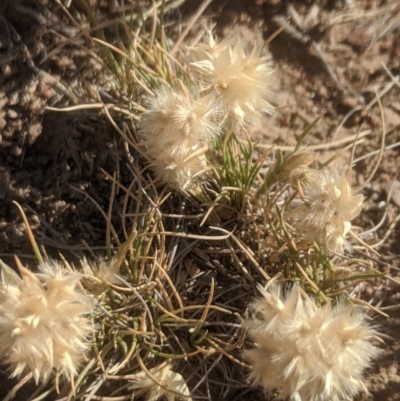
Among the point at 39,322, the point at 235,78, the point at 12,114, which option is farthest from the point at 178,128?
the point at 12,114

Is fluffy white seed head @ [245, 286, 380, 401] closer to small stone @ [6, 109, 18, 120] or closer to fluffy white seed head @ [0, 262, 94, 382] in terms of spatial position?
fluffy white seed head @ [0, 262, 94, 382]

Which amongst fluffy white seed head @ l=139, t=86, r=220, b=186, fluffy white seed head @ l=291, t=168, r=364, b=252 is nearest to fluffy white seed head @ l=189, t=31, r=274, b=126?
fluffy white seed head @ l=139, t=86, r=220, b=186

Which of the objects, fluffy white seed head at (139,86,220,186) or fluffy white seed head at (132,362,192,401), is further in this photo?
fluffy white seed head at (132,362,192,401)

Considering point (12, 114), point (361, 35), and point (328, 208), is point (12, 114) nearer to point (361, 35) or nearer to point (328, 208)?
point (328, 208)

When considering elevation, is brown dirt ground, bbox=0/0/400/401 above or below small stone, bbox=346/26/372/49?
below

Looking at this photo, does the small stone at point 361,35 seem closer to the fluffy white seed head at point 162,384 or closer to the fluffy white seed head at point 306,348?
the fluffy white seed head at point 306,348

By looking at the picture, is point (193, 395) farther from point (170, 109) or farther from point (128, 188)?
point (170, 109)

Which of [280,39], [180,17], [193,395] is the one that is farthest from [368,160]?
[193,395]

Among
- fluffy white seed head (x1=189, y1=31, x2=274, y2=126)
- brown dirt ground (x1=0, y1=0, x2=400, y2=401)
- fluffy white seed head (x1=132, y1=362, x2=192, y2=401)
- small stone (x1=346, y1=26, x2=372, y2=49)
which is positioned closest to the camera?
fluffy white seed head (x1=189, y1=31, x2=274, y2=126)
